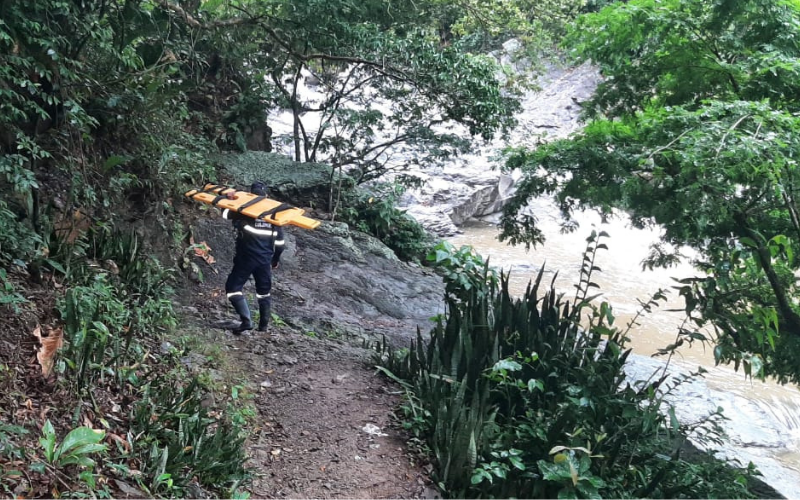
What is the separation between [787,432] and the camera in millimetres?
9508

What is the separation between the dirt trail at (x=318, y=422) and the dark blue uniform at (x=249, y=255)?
1.30 ft

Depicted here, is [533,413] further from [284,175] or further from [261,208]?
[284,175]

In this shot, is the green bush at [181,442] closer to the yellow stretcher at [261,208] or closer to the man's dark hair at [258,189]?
the yellow stretcher at [261,208]

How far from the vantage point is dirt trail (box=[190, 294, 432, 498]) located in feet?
12.5

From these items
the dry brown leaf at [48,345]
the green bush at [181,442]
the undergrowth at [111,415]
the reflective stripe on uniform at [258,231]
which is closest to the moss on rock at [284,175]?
the reflective stripe on uniform at [258,231]

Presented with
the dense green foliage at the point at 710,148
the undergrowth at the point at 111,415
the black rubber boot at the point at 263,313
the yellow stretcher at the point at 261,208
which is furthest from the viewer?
the black rubber boot at the point at 263,313

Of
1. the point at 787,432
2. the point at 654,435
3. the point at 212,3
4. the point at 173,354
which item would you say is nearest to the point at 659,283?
the point at 787,432

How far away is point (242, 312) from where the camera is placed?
5.61m

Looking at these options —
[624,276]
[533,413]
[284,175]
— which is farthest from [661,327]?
[533,413]

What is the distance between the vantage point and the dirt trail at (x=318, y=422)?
12.5 ft

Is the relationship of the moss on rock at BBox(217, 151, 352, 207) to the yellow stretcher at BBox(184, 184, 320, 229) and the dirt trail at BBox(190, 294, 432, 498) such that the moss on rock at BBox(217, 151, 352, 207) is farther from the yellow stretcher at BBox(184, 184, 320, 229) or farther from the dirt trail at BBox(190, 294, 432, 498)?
the dirt trail at BBox(190, 294, 432, 498)

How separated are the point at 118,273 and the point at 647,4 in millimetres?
5618

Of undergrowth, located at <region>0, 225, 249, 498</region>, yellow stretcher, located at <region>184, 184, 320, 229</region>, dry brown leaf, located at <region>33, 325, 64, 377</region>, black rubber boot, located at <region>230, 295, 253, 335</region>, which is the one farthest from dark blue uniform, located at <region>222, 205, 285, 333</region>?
dry brown leaf, located at <region>33, 325, 64, 377</region>

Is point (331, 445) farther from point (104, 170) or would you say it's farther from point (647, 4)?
point (647, 4)
